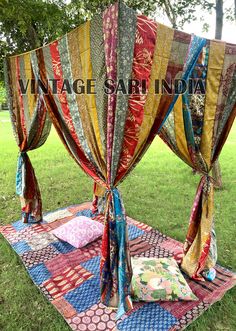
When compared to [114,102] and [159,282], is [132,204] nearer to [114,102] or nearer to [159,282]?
[159,282]

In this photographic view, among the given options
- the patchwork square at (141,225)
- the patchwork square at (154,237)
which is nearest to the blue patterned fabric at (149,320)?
the patchwork square at (154,237)

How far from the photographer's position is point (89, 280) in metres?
2.97

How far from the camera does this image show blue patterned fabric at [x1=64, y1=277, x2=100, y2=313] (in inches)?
103

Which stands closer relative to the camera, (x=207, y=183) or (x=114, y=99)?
(x=114, y=99)

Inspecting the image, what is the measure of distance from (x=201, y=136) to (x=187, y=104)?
338 millimetres

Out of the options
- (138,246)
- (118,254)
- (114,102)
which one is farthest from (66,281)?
(114,102)

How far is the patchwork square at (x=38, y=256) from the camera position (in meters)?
3.27

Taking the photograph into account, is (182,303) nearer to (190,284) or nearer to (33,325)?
(190,284)

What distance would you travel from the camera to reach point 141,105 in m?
2.12

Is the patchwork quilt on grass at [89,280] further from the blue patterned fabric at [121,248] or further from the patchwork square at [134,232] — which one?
the blue patterned fabric at [121,248]

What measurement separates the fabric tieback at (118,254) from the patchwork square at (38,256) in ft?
3.80

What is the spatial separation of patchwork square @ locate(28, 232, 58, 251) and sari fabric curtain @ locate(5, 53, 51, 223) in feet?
1.43

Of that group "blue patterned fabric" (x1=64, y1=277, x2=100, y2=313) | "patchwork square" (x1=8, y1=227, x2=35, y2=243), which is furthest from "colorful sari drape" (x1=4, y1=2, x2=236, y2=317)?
"patchwork square" (x1=8, y1=227, x2=35, y2=243)

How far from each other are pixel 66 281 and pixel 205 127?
214 cm
